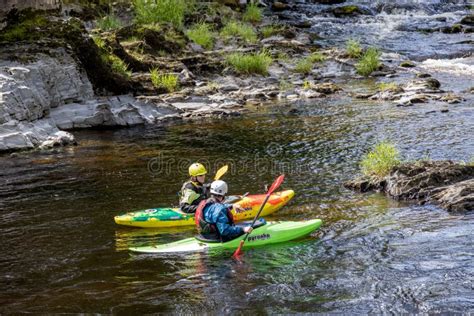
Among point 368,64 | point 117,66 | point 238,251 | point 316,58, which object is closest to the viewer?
point 238,251

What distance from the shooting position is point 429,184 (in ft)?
29.4

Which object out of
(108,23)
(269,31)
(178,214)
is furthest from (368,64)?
(178,214)

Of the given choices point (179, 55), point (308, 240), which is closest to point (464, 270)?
point (308, 240)

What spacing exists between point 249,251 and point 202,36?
15084 millimetres

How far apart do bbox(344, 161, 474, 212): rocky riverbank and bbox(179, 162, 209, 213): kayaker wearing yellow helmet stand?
2363 mm

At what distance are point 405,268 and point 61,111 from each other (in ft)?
34.3

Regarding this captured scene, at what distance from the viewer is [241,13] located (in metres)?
26.5

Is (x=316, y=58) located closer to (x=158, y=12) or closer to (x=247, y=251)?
(x=158, y=12)

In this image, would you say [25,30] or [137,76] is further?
[137,76]

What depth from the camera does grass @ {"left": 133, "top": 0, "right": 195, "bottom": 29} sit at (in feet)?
70.2

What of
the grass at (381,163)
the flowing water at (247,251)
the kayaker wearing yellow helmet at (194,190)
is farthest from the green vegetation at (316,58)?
the kayaker wearing yellow helmet at (194,190)

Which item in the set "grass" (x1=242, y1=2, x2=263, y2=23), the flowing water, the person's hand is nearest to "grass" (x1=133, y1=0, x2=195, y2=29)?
"grass" (x1=242, y1=2, x2=263, y2=23)

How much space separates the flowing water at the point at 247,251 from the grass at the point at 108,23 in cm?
680

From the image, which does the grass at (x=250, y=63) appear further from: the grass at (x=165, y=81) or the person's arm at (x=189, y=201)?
the person's arm at (x=189, y=201)
